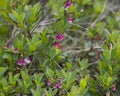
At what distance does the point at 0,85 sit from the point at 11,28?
2.56ft

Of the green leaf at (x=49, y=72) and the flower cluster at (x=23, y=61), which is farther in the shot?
the flower cluster at (x=23, y=61)

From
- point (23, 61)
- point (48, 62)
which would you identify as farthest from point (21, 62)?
point (48, 62)

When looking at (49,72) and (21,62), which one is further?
(21,62)

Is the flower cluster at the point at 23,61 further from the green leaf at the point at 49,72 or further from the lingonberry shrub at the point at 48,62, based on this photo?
the green leaf at the point at 49,72

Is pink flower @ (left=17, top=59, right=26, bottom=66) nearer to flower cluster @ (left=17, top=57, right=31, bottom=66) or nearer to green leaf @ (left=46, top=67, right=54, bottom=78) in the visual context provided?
flower cluster @ (left=17, top=57, right=31, bottom=66)

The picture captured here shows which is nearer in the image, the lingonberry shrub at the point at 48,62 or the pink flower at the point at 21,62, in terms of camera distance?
the lingonberry shrub at the point at 48,62

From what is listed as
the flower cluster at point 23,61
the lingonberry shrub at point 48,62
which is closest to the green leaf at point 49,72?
the lingonberry shrub at point 48,62

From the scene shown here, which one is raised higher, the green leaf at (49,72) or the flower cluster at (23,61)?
the flower cluster at (23,61)

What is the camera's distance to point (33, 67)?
2.02 meters

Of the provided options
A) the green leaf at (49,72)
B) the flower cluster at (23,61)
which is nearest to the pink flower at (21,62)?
the flower cluster at (23,61)

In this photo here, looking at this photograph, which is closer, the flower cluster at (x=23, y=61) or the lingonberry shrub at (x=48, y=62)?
the lingonberry shrub at (x=48, y=62)

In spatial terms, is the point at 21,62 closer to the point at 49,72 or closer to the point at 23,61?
the point at 23,61

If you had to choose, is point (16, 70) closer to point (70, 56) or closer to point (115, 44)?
point (70, 56)

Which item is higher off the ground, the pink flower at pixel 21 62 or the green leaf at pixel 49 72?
the pink flower at pixel 21 62
